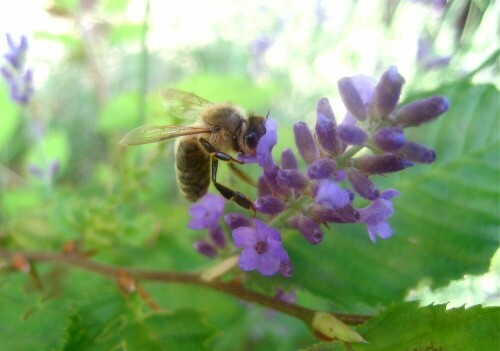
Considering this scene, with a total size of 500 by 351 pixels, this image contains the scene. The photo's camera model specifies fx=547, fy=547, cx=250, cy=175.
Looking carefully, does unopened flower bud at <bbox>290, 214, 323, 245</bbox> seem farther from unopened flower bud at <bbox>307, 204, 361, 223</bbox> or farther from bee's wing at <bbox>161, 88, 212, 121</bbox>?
bee's wing at <bbox>161, 88, 212, 121</bbox>

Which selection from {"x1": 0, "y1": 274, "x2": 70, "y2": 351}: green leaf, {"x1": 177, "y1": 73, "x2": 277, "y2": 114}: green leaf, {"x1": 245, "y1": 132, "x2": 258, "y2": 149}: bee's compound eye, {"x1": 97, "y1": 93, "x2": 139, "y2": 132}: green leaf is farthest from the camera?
{"x1": 97, "y1": 93, "x2": 139, "y2": 132}: green leaf

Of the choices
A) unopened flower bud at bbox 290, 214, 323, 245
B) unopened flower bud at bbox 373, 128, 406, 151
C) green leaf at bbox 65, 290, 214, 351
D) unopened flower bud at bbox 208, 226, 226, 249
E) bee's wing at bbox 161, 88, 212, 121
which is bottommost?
green leaf at bbox 65, 290, 214, 351

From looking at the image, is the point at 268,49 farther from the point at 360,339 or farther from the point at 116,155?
the point at 360,339

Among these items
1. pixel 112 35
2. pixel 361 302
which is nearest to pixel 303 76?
pixel 112 35

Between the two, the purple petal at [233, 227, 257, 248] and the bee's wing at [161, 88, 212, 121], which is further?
the bee's wing at [161, 88, 212, 121]

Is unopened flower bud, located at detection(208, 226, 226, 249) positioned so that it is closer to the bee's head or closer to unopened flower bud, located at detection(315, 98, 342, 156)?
the bee's head

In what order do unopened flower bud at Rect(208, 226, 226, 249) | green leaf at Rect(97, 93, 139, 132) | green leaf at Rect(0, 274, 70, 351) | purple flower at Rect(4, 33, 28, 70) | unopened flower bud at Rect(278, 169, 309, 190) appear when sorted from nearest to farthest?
1. unopened flower bud at Rect(278, 169, 309, 190)
2. green leaf at Rect(0, 274, 70, 351)
3. unopened flower bud at Rect(208, 226, 226, 249)
4. purple flower at Rect(4, 33, 28, 70)
5. green leaf at Rect(97, 93, 139, 132)

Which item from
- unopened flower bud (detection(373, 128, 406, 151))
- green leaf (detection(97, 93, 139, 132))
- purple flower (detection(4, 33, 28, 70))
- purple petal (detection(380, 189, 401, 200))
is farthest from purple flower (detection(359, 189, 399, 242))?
green leaf (detection(97, 93, 139, 132))

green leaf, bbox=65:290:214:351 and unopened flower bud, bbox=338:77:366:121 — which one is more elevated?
unopened flower bud, bbox=338:77:366:121
